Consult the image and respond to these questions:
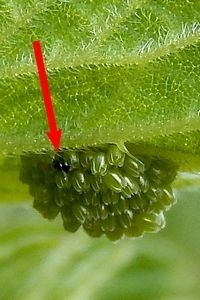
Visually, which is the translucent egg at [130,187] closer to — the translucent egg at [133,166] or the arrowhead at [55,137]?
the translucent egg at [133,166]

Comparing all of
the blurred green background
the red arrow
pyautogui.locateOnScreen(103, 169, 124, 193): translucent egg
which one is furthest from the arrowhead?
the blurred green background

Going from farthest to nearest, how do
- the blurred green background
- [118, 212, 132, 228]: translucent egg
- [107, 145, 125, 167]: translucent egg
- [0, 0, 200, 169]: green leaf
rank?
1. the blurred green background
2. [118, 212, 132, 228]: translucent egg
3. [107, 145, 125, 167]: translucent egg
4. [0, 0, 200, 169]: green leaf

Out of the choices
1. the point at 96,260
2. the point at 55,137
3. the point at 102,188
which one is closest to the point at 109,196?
the point at 102,188

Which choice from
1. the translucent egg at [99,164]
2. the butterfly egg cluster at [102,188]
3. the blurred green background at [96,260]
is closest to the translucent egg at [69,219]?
the butterfly egg cluster at [102,188]

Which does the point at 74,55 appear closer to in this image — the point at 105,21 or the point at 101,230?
the point at 105,21

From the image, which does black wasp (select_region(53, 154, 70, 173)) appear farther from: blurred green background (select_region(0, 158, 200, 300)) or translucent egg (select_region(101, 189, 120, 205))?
blurred green background (select_region(0, 158, 200, 300))

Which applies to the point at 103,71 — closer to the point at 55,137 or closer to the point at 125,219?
the point at 55,137
